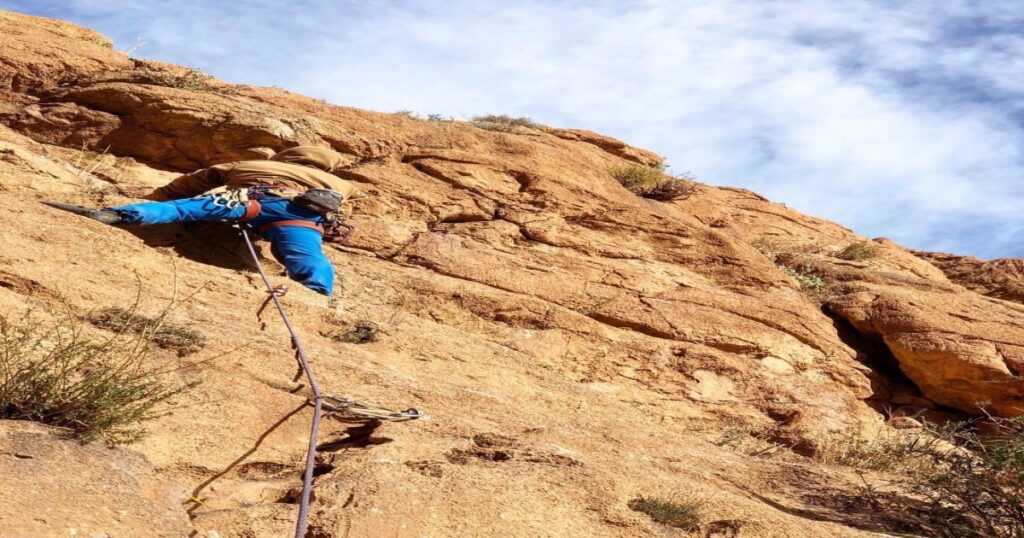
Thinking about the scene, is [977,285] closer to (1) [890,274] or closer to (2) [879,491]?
(1) [890,274]

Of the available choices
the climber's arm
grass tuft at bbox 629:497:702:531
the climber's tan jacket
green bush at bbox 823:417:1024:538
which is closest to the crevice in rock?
green bush at bbox 823:417:1024:538

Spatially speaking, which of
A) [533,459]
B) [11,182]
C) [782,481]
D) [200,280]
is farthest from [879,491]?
[11,182]

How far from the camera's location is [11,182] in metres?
7.16

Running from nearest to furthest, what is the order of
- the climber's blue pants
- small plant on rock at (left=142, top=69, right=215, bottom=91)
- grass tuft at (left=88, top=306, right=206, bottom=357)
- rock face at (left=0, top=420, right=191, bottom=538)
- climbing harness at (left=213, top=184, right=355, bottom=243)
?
rock face at (left=0, top=420, right=191, bottom=538)
grass tuft at (left=88, top=306, right=206, bottom=357)
the climber's blue pants
climbing harness at (left=213, top=184, right=355, bottom=243)
small plant on rock at (left=142, top=69, right=215, bottom=91)

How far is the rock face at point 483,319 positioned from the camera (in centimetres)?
408

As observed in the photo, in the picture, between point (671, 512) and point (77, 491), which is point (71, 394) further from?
point (671, 512)

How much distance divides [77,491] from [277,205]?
184 inches

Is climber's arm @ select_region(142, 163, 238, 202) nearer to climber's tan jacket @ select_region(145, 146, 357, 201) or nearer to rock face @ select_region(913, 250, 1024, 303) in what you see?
climber's tan jacket @ select_region(145, 146, 357, 201)

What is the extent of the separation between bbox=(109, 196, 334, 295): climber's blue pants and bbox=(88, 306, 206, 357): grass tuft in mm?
1997

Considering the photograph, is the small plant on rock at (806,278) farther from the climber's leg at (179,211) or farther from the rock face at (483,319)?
the climber's leg at (179,211)

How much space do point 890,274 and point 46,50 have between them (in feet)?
32.2

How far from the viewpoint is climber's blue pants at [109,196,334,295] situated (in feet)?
22.1

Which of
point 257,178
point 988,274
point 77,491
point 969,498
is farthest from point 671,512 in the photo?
point 988,274

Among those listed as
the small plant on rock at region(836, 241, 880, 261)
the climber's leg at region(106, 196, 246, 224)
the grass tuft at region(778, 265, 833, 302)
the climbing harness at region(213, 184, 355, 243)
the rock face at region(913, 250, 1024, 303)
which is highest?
the rock face at region(913, 250, 1024, 303)
